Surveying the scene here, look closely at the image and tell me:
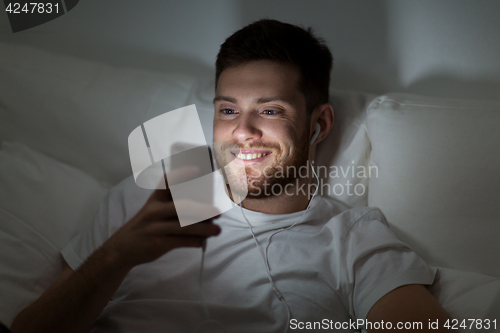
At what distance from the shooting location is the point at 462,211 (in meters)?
0.80

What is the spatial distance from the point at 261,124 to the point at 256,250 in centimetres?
33

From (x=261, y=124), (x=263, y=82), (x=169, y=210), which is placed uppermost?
(x=263, y=82)

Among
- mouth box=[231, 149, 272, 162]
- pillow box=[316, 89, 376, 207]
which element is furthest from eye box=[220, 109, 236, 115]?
pillow box=[316, 89, 376, 207]

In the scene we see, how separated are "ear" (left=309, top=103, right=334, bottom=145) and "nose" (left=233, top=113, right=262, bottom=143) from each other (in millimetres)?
182

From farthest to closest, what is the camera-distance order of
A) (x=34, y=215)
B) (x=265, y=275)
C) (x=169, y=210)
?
(x=34, y=215) → (x=265, y=275) → (x=169, y=210)

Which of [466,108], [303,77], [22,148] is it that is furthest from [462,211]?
[22,148]

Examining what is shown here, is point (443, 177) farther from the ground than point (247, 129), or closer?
closer

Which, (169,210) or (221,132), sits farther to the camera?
(221,132)

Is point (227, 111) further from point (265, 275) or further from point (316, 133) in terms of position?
point (265, 275)

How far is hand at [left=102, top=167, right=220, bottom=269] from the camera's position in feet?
2.10

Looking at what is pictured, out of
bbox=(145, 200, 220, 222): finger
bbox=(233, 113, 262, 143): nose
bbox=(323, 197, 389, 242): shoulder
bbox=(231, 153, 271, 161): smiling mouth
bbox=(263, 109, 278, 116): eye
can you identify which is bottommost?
bbox=(323, 197, 389, 242): shoulder

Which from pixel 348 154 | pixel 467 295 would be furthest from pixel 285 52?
pixel 467 295

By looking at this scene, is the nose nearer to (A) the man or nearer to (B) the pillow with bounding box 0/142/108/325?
(A) the man

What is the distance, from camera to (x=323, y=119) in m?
1.00
